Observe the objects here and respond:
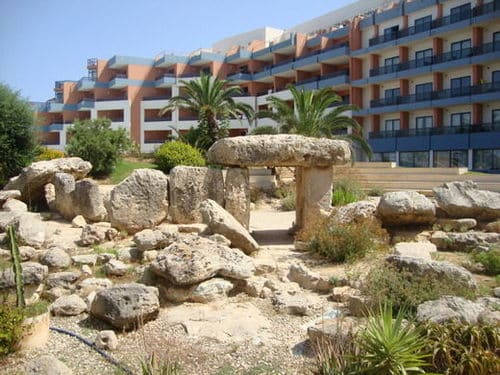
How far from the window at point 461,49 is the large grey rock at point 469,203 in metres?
25.1

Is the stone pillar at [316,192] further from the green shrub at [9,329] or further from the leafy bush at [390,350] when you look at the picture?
the green shrub at [9,329]

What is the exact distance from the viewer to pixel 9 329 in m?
5.84

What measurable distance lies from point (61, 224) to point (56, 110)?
5040 cm

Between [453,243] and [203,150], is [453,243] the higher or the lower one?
the lower one

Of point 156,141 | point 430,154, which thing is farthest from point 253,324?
point 156,141

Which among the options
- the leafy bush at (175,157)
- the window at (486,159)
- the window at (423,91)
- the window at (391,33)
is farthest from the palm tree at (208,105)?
the window at (486,159)

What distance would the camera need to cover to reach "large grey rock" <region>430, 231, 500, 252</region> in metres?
10.4

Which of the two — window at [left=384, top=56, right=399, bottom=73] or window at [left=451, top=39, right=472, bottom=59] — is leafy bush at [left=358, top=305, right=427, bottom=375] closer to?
window at [left=451, top=39, right=472, bottom=59]

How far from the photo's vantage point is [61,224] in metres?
13.0

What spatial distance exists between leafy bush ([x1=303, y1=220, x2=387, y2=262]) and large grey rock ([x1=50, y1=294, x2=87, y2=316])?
4891mm

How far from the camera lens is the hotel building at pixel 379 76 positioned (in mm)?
33406

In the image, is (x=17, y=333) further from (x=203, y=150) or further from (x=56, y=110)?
(x=56, y=110)

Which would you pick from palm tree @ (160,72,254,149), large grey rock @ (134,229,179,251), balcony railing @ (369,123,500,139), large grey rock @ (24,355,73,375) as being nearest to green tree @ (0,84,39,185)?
large grey rock @ (134,229,179,251)

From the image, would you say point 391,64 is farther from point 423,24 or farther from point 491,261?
point 491,261
